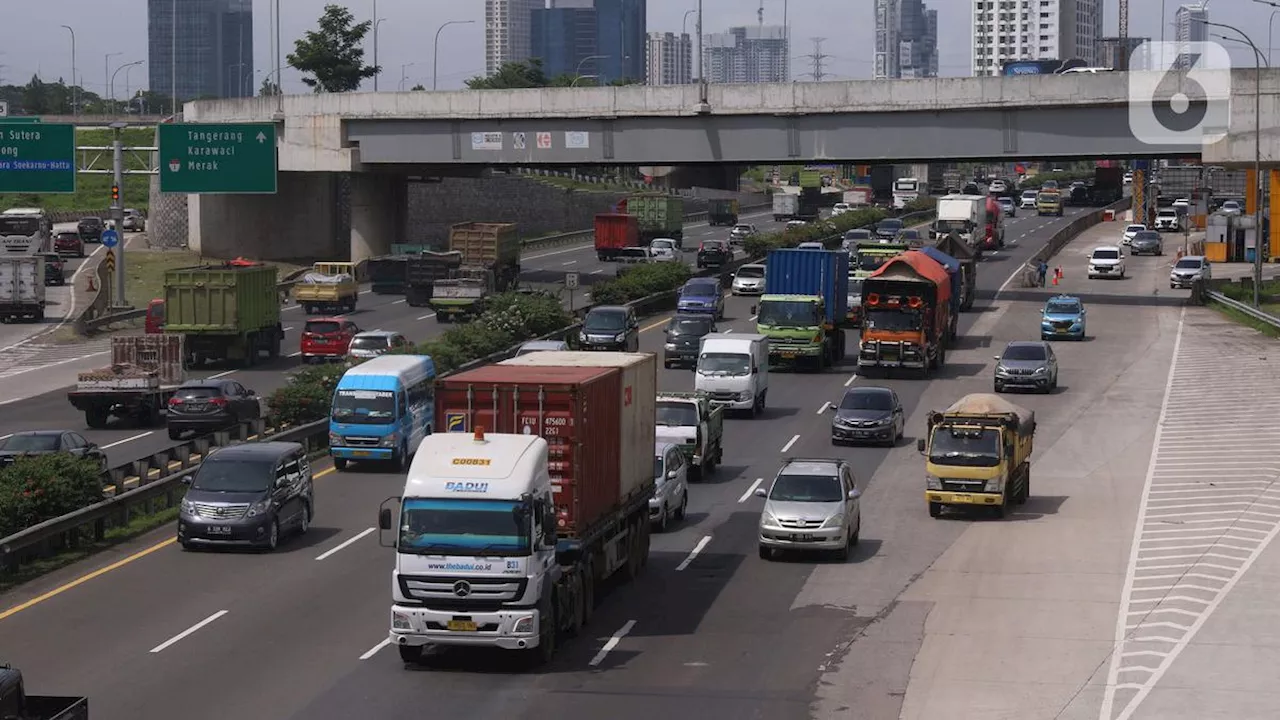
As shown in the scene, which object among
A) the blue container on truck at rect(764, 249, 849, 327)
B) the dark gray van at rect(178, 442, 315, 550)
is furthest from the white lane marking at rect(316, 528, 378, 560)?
the blue container on truck at rect(764, 249, 849, 327)

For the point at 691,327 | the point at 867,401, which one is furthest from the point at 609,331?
the point at 867,401

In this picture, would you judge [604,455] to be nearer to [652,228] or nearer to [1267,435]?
[1267,435]

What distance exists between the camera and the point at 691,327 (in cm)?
5878

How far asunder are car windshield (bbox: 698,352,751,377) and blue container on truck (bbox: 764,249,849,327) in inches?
514

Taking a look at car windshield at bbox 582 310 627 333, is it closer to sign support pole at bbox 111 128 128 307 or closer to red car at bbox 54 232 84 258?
sign support pole at bbox 111 128 128 307

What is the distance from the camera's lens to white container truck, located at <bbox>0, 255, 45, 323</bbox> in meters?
70.7

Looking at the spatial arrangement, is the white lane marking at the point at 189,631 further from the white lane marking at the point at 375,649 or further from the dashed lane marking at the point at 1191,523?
the dashed lane marking at the point at 1191,523

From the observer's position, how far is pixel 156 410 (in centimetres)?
4734

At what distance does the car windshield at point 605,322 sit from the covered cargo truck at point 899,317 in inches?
333

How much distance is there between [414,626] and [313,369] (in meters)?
24.7

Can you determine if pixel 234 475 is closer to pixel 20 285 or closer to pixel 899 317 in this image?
pixel 899 317

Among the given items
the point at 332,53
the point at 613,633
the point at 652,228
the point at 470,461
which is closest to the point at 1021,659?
the point at 613,633

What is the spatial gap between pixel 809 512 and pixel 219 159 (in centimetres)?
5053

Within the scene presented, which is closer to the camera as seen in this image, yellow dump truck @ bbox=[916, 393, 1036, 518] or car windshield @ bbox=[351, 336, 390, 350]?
yellow dump truck @ bbox=[916, 393, 1036, 518]
